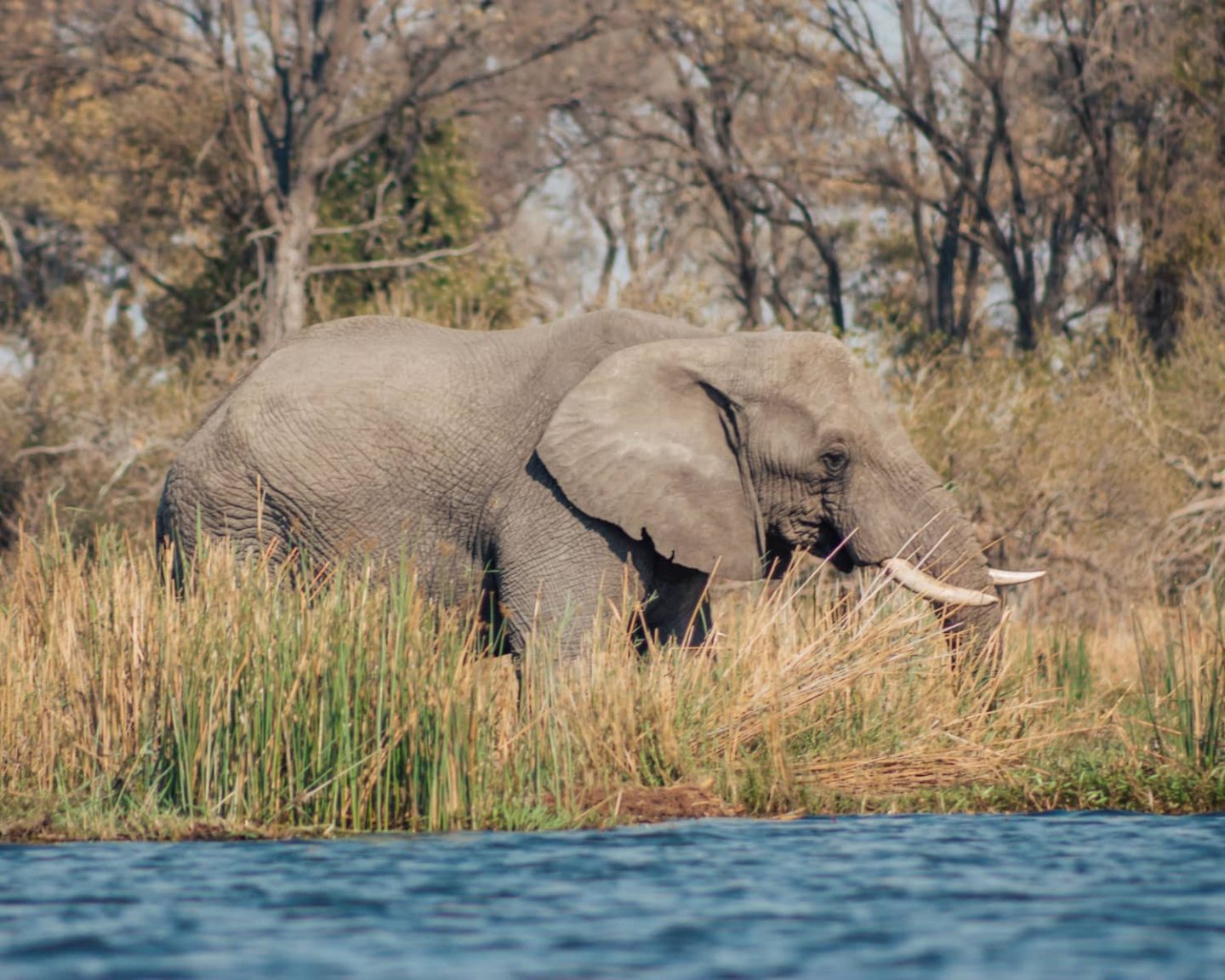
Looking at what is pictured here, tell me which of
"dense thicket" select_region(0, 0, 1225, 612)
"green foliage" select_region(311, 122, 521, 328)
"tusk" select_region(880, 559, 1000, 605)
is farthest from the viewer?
"green foliage" select_region(311, 122, 521, 328)

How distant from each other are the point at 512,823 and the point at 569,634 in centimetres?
203

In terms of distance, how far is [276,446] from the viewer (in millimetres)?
9555

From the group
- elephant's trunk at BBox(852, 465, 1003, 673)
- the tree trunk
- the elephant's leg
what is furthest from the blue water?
the tree trunk

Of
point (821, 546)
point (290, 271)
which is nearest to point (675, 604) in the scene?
point (821, 546)

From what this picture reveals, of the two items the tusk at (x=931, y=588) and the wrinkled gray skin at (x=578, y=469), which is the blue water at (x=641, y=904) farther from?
the wrinkled gray skin at (x=578, y=469)

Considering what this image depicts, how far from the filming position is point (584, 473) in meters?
9.09

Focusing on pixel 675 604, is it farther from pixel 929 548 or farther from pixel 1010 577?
pixel 1010 577

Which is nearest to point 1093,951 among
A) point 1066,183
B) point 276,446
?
point 276,446

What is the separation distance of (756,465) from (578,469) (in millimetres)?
874

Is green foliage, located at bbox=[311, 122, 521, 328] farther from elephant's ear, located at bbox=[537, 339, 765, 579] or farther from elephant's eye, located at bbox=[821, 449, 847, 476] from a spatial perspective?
elephant's eye, located at bbox=[821, 449, 847, 476]

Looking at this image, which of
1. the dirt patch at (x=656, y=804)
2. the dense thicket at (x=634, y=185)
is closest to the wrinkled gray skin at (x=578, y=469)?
the dirt patch at (x=656, y=804)

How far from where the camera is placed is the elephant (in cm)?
912

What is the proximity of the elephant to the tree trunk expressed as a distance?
914 cm

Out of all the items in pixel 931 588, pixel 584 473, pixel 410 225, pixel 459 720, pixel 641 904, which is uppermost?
pixel 410 225
